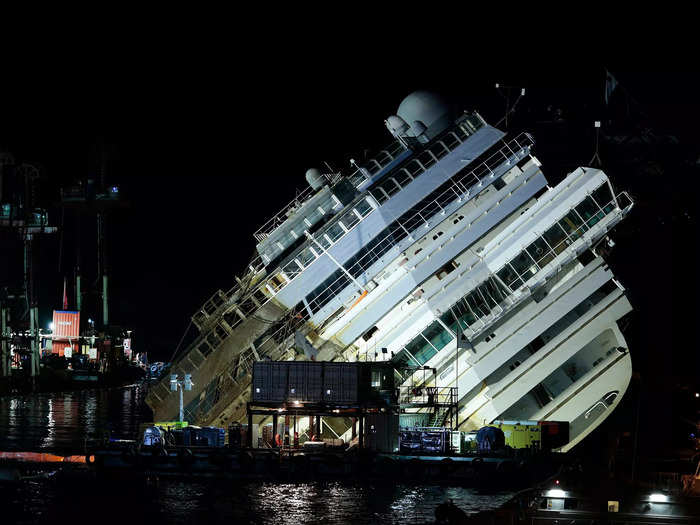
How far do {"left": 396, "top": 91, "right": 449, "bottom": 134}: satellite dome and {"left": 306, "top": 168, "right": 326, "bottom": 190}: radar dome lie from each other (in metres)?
6.56

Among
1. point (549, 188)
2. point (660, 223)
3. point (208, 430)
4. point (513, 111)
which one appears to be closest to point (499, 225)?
point (549, 188)

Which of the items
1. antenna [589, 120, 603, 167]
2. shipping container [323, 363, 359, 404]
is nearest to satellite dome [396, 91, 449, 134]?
antenna [589, 120, 603, 167]

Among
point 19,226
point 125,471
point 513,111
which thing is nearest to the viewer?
point 125,471

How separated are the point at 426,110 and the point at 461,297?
1512 cm

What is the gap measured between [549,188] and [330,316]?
15056 mm

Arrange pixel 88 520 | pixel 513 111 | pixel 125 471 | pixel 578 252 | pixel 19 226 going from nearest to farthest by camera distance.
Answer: pixel 88 520 < pixel 125 471 < pixel 578 252 < pixel 513 111 < pixel 19 226

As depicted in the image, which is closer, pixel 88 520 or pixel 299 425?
pixel 88 520

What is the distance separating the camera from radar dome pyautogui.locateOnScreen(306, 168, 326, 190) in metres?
73.7

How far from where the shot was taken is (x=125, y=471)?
59.4 metres

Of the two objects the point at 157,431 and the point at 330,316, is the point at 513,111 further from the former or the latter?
the point at 157,431

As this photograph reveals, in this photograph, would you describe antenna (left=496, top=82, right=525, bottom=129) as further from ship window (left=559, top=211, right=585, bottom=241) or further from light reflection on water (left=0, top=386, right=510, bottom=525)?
light reflection on water (left=0, top=386, right=510, bottom=525)

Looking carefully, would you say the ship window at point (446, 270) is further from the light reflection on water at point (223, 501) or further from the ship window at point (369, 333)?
the light reflection on water at point (223, 501)

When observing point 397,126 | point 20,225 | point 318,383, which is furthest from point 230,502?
point 20,225

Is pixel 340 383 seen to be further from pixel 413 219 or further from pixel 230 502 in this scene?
pixel 413 219
